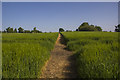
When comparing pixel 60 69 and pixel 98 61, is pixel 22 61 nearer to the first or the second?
pixel 60 69

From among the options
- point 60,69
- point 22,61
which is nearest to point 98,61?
point 60,69

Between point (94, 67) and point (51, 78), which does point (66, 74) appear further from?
point (94, 67)

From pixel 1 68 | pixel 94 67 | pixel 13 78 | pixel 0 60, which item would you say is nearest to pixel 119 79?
pixel 94 67

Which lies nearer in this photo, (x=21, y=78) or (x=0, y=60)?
(x=21, y=78)

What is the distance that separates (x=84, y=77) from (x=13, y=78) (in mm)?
2026

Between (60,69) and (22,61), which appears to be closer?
(22,61)

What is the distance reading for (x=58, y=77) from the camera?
11.3 feet

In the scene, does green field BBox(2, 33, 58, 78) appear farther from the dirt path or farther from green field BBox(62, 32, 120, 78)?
green field BBox(62, 32, 120, 78)

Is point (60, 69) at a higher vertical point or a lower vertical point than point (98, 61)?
lower

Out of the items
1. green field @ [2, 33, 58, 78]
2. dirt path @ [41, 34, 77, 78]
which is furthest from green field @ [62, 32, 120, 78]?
green field @ [2, 33, 58, 78]

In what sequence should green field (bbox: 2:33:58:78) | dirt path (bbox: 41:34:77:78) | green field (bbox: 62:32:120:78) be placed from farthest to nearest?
dirt path (bbox: 41:34:77:78) → green field (bbox: 2:33:58:78) → green field (bbox: 62:32:120:78)

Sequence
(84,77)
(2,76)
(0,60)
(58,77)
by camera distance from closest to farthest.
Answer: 1. (2,76)
2. (84,77)
3. (0,60)
4. (58,77)

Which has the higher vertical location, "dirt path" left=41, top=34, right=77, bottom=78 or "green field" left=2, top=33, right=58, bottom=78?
"green field" left=2, top=33, right=58, bottom=78

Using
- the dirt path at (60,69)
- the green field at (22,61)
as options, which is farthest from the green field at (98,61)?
the green field at (22,61)
